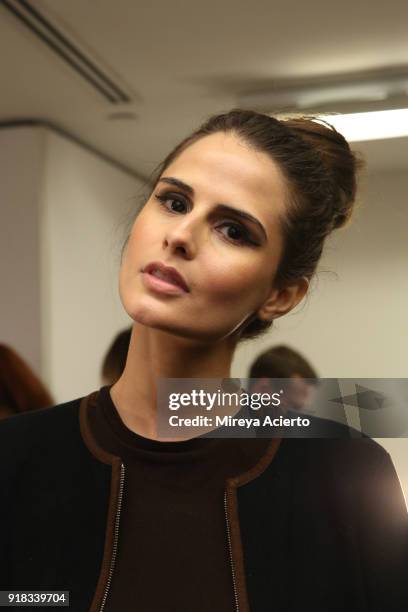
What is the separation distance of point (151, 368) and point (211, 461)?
0.09 m

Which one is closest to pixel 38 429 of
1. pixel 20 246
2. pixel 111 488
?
pixel 111 488

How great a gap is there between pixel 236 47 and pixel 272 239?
0.20m

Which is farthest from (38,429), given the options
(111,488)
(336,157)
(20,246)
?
(336,157)

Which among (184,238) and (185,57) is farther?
(185,57)

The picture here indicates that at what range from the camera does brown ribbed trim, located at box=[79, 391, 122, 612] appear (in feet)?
1.45

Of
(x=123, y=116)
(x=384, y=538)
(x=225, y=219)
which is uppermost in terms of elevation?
(x=123, y=116)

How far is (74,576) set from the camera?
1.49 ft

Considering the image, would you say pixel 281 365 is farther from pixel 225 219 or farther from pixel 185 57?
pixel 185 57

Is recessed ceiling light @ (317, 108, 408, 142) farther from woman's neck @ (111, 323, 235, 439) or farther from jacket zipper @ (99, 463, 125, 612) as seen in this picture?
jacket zipper @ (99, 463, 125, 612)

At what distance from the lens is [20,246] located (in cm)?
58

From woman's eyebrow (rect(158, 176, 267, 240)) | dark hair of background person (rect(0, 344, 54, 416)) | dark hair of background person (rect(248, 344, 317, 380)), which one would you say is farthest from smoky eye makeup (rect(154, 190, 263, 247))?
dark hair of background person (rect(0, 344, 54, 416))

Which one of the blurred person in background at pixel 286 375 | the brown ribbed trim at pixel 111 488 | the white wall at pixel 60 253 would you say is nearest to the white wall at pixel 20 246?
the white wall at pixel 60 253

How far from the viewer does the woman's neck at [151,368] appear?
18.2 inches

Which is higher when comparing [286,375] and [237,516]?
[286,375]
